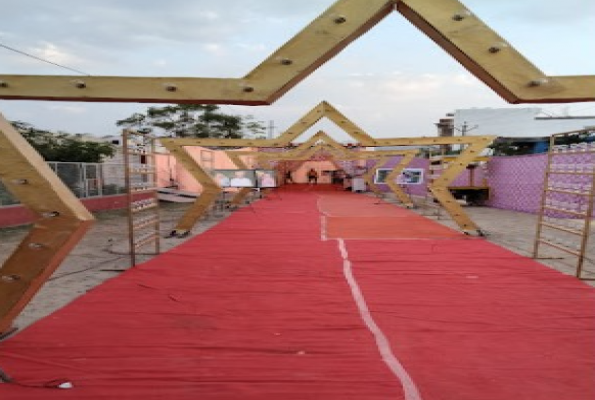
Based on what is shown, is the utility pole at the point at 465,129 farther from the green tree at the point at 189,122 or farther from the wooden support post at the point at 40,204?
the wooden support post at the point at 40,204

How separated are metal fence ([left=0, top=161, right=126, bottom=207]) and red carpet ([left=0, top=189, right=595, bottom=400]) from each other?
30.1ft

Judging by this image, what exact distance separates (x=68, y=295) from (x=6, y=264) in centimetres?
218

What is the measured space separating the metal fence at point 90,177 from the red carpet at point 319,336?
9.19 metres

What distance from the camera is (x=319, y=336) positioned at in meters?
3.14

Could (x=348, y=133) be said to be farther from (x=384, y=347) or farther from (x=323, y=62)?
(x=323, y=62)

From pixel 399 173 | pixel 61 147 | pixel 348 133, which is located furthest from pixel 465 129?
pixel 61 147

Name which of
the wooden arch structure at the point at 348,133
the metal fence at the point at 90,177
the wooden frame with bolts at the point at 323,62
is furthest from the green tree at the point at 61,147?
the wooden frame with bolts at the point at 323,62

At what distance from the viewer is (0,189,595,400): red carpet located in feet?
7.84

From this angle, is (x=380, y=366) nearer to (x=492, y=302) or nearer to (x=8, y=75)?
(x=492, y=302)

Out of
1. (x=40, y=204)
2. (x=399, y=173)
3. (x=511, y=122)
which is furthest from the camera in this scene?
(x=511, y=122)

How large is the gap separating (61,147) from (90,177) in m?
5.28

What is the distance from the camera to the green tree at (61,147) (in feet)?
56.2

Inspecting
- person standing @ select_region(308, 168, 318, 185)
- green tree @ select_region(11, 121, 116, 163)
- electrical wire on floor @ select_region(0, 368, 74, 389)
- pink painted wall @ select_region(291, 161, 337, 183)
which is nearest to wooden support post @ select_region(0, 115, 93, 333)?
electrical wire on floor @ select_region(0, 368, 74, 389)

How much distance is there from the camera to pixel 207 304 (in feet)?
13.0
